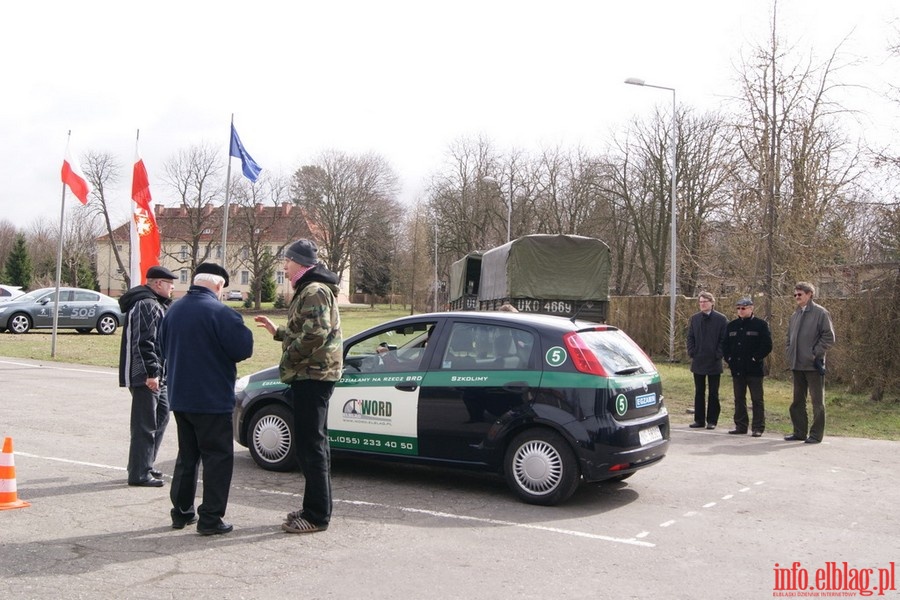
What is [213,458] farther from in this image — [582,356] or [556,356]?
[582,356]

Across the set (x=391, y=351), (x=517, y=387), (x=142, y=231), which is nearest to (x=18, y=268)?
(x=142, y=231)

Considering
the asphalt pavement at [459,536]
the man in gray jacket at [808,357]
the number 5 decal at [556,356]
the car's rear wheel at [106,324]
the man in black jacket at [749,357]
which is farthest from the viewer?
the car's rear wheel at [106,324]

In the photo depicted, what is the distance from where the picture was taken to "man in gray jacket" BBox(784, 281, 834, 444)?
Answer: 9.90 m

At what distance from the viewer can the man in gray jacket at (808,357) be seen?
32.5 ft

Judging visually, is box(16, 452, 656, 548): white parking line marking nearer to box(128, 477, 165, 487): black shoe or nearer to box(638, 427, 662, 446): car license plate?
box(128, 477, 165, 487): black shoe

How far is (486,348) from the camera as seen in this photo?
6965mm

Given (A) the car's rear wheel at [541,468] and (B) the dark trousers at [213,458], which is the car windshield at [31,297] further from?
(A) the car's rear wheel at [541,468]

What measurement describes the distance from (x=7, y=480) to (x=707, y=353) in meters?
8.75

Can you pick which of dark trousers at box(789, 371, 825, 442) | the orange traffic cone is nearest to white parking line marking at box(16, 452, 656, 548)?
the orange traffic cone

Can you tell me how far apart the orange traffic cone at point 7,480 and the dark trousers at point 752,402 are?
8589 millimetres

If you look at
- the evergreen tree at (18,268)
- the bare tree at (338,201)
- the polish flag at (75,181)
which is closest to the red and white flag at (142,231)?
the polish flag at (75,181)

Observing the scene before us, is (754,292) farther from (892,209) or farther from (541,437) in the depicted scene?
(541,437)

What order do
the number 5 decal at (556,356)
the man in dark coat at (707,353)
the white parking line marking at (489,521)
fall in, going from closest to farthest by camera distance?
the white parking line marking at (489,521) → the number 5 decal at (556,356) → the man in dark coat at (707,353)

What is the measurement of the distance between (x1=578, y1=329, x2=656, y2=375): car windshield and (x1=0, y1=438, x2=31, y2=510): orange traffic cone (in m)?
4.65
